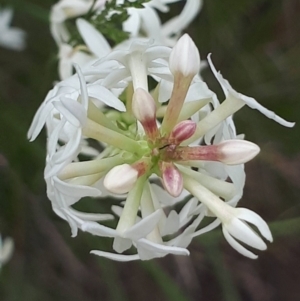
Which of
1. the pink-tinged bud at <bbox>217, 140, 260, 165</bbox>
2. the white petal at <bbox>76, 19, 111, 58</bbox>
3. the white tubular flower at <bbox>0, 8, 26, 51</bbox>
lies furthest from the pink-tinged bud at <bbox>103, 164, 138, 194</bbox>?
the white tubular flower at <bbox>0, 8, 26, 51</bbox>

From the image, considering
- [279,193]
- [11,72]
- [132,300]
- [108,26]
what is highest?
[108,26]

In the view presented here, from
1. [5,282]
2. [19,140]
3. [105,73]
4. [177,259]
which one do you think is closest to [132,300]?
[177,259]

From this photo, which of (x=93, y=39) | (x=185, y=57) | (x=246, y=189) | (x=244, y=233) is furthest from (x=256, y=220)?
(x=246, y=189)

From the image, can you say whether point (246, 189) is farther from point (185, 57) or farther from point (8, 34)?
point (185, 57)

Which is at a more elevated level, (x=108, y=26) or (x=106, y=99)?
(x=106, y=99)

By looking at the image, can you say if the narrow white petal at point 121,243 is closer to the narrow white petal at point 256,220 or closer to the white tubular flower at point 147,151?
the white tubular flower at point 147,151

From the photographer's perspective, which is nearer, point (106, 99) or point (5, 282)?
point (106, 99)

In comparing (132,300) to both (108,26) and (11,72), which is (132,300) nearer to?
(11,72)

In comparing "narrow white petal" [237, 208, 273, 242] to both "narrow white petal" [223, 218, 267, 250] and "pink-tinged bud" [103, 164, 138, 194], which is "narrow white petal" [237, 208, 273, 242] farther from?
"pink-tinged bud" [103, 164, 138, 194]
